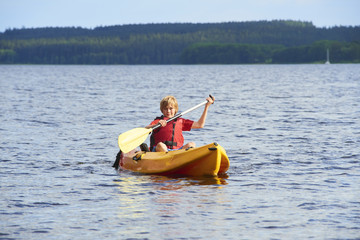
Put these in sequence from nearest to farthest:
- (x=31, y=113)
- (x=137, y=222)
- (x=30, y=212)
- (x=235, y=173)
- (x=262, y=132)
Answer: (x=137, y=222) → (x=30, y=212) → (x=235, y=173) → (x=262, y=132) → (x=31, y=113)

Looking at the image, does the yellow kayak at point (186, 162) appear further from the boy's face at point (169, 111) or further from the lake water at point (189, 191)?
the boy's face at point (169, 111)

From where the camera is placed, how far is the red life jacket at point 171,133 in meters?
12.1

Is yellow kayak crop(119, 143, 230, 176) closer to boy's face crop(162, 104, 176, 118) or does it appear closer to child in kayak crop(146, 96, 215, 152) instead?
child in kayak crop(146, 96, 215, 152)

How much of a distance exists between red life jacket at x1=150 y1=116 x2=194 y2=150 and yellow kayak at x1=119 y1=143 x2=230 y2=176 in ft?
1.15

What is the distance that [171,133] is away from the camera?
12125mm

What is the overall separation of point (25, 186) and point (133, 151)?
2463 mm

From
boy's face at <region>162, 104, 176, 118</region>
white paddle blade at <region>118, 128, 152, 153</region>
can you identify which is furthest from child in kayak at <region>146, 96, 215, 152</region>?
white paddle blade at <region>118, 128, 152, 153</region>

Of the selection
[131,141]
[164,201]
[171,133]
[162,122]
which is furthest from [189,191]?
[131,141]

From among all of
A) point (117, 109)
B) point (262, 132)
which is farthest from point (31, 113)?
point (262, 132)

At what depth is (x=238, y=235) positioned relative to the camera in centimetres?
786

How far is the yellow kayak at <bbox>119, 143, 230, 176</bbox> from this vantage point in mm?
11383

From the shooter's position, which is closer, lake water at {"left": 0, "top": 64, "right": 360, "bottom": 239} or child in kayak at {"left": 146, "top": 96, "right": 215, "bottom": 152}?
lake water at {"left": 0, "top": 64, "right": 360, "bottom": 239}

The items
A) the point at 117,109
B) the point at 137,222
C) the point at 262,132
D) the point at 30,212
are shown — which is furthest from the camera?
the point at 117,109

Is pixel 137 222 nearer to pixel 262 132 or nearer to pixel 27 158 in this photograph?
pixel 27 158
